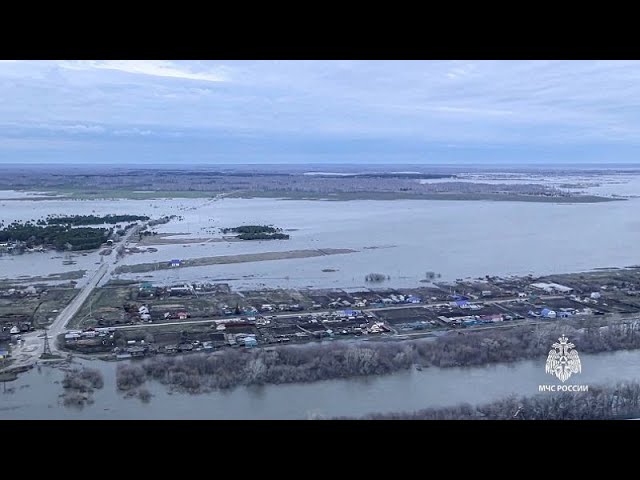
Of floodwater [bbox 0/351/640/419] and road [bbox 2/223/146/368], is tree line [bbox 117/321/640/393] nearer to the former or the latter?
floodwater [bbox 0/351/640/419]

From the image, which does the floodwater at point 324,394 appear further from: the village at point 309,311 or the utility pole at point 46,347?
the village at point 309,311

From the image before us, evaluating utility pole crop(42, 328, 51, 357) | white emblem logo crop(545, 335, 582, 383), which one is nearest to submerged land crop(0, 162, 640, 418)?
utility pole crop(42, 328, 51, 357)

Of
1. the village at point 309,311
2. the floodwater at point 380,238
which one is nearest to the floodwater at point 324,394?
the village at point 309,311

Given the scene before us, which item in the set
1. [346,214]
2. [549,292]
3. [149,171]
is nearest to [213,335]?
[549,292]
